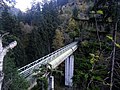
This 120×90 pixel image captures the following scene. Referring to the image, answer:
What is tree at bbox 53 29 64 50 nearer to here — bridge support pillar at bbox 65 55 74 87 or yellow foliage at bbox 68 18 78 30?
yellow foliage at bbox 68 18 78 30

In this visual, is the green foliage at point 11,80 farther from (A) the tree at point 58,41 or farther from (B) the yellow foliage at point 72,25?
(B) the yellow foliage at point 72,25

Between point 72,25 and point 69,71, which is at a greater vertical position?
point 72,25

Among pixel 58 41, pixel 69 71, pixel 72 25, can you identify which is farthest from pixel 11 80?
pixel 72 25

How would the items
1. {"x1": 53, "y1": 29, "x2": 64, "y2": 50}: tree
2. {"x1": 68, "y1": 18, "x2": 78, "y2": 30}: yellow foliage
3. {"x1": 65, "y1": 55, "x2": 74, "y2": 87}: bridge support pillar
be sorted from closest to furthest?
{"x1": 65, "y1": 55, "x2": 74, "y2": 87}: bridge support pillar < {"x1": 53, "y1": 29, "x2": 64, "y2": 50}: tree < {"x1": 68, "y1": 18, "x2": 78, "y2": 30}: yellow foliage

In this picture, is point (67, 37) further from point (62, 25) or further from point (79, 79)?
point (79, 79)

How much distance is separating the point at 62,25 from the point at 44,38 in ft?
22.3

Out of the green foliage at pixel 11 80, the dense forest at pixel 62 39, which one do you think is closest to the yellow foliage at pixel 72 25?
the dense forest at pixel 62 39

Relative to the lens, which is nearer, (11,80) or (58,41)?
(11,80)

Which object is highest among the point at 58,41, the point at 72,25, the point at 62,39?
the point at 72,25

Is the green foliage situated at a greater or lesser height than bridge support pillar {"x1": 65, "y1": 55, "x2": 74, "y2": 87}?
greater

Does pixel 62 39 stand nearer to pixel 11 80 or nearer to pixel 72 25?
pixel 72 25

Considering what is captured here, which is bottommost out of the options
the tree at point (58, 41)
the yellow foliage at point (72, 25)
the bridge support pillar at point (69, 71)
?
the bridge support pillar at point (69, 71)

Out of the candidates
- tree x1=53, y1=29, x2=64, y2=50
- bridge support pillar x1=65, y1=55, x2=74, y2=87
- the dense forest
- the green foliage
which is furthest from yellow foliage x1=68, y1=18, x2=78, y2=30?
the green foliage

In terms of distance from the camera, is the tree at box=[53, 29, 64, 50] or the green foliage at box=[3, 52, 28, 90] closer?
the green foliage at box=[3, 52, 28, 90]
